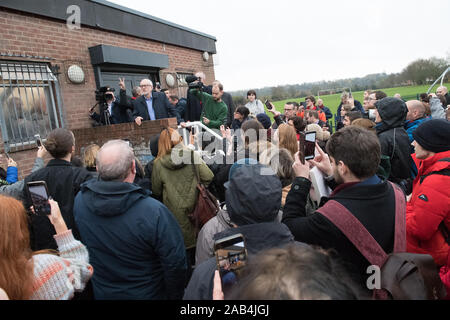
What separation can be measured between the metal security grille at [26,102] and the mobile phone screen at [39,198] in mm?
4110

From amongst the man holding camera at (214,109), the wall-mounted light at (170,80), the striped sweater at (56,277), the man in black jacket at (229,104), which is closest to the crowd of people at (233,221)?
the striped sweater at (56,277)

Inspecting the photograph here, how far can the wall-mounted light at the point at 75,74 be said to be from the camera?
630 centimetres

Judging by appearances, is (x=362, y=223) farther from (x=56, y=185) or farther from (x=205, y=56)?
(x=205, y=56)

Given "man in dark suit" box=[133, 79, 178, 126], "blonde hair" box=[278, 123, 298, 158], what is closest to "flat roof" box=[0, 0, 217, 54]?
"man in dark suit" box=[133, 79, 178, 126]

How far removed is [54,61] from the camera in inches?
239

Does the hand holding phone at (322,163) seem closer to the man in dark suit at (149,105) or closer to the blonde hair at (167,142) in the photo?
the blonde hair at (167,142)

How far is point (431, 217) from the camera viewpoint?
193 cm

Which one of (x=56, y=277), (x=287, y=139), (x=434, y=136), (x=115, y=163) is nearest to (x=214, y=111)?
(x=287, y=139)

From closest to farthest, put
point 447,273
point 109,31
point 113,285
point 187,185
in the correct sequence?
1. point 447,273
2. point 113,285
3. point 187,185
4. point 109,31

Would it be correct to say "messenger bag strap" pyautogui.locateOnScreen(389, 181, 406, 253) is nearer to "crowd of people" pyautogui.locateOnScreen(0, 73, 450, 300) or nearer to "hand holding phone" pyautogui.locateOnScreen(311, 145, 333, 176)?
"crowd of people" pyautogui.locateOnScreen(0, 73, 450, 300)

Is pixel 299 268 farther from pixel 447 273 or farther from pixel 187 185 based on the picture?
pixel 187 185

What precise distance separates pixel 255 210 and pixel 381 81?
30815 millimetres
